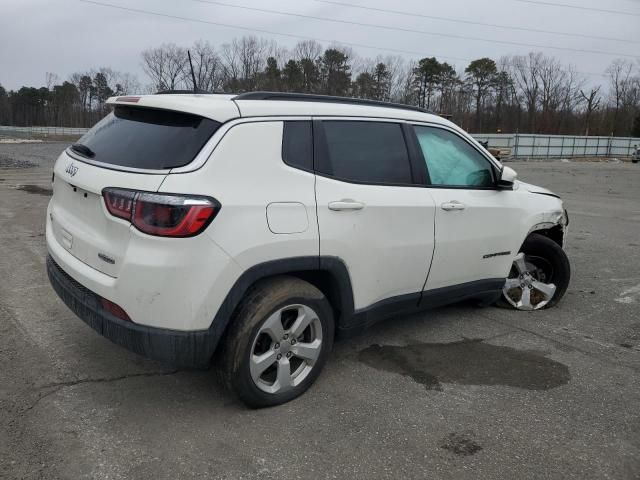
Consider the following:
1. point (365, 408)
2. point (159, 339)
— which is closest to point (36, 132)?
point (159, 339)

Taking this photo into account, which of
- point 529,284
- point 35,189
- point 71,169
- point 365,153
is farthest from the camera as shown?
point 35,189

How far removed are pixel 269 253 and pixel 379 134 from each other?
4.35 feet

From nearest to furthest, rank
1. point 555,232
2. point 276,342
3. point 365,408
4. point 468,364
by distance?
point 276,342 → point 365,408 → point 468,364 → point 555,232

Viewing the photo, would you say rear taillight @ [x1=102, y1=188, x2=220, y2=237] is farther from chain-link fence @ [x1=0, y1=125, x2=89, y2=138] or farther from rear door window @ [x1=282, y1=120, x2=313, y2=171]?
chain-link fence @ [x1=0, y1=125, x2=89, y2=138]

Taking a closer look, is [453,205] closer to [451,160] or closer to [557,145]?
[451,160]

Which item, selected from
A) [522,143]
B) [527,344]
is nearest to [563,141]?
[522,143]

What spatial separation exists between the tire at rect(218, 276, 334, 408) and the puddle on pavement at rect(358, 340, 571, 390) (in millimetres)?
721

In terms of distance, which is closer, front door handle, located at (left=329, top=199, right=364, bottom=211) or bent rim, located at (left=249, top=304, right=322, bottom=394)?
bent rim, located at (left=249, top=304, right=322, bottom=394)

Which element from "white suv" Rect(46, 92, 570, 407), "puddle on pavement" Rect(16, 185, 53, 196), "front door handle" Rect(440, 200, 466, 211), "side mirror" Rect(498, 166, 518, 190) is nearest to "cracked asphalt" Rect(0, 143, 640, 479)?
"white suv" Rect(46, 92, 570, 407)

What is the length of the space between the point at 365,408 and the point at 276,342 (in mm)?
684

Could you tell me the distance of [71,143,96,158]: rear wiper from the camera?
3.29 meters

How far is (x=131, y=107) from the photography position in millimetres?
3289

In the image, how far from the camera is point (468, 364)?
12.7 feet

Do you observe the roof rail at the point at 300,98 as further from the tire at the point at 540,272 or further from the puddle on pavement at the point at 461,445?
the puddle on pavement at the point at 461,445
